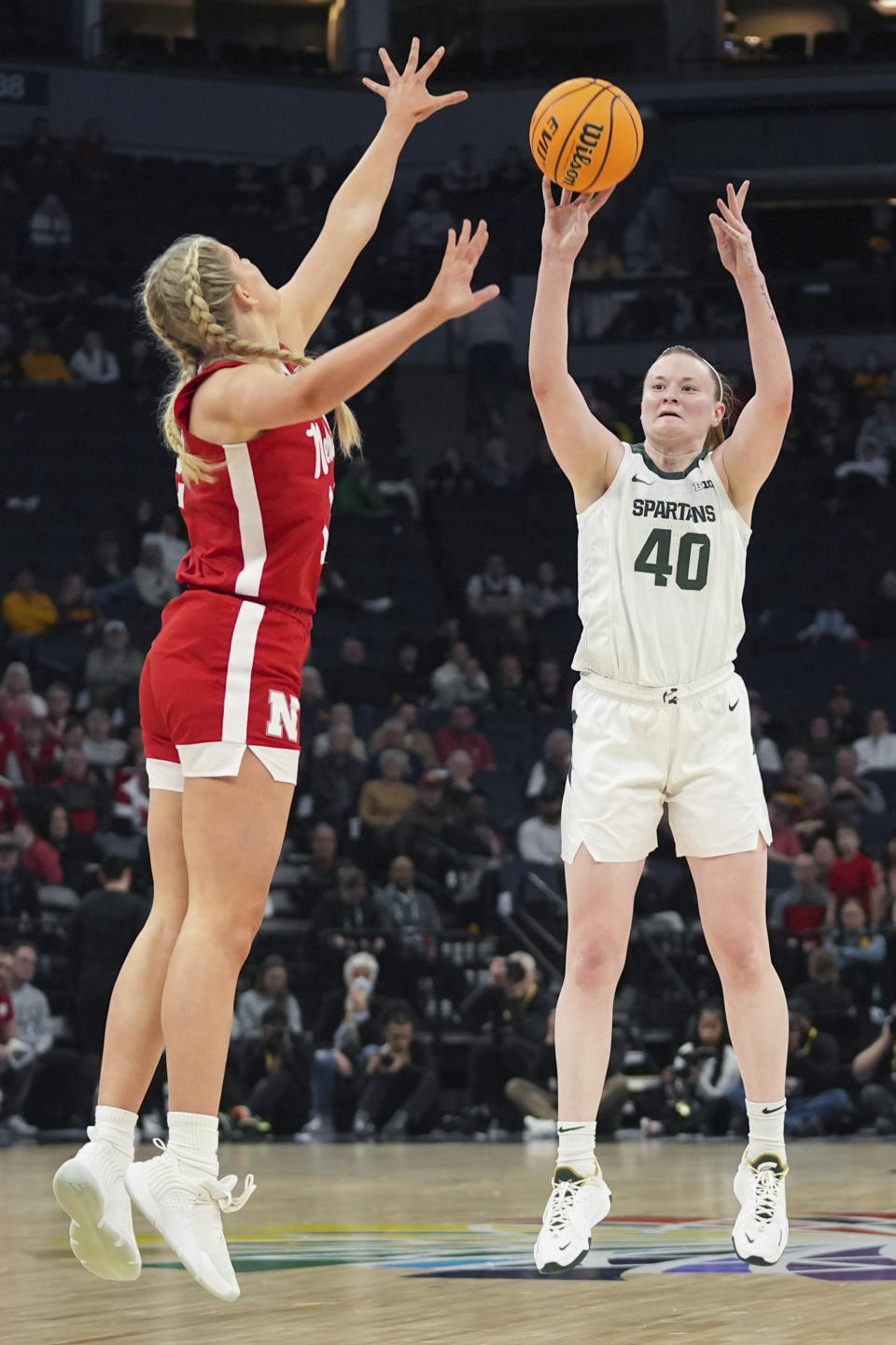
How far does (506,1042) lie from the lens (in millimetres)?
12070

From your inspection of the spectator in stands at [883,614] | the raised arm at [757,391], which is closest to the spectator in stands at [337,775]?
the spectator in stands at [883,614]

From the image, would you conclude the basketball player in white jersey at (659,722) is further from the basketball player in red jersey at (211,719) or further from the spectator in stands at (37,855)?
the spectator in stands at (37,855)

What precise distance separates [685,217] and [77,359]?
769 centimetres

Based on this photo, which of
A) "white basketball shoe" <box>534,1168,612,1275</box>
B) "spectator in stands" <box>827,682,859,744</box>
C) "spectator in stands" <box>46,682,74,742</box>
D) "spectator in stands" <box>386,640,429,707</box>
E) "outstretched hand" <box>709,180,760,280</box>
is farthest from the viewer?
"spectator in stands" <box>386,640,429,707</box>

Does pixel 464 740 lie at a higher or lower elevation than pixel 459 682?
lower

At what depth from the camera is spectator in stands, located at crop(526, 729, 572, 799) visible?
49.2ft

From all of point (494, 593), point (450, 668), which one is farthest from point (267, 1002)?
point (494, 593)

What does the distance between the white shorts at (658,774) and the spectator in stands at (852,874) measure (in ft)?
27.0

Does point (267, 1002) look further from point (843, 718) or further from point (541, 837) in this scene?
point (843, 718)

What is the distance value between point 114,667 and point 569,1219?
11.7 metres

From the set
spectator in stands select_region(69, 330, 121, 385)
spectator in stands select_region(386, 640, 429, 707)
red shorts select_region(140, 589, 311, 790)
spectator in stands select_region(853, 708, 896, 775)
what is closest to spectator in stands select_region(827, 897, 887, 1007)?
spectator in stands select_region(853, 708, 896, 775)

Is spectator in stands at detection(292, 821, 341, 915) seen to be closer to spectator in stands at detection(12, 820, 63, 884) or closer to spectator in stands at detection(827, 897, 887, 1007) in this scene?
spectator in stands at detection(12, 820, 63, 884)

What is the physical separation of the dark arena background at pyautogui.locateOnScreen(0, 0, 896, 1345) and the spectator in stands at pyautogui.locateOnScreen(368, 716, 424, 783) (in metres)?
0.04

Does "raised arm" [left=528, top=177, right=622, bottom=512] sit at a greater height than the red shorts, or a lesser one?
greater
